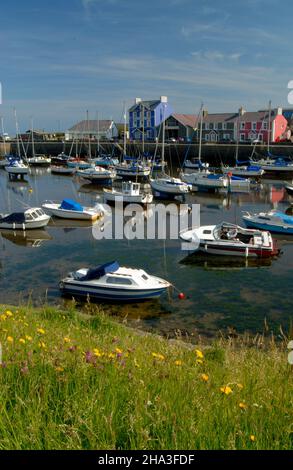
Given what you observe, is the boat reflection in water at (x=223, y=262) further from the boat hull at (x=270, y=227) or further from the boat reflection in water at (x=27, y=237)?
the boat reflection in water at (x=27, y=237)

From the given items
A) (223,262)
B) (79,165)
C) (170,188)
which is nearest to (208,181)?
(170,188)

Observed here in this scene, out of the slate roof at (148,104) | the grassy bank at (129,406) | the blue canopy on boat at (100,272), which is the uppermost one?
the slate roof at (148,104)

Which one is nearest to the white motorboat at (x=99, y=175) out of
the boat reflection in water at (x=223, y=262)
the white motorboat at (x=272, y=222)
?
the white motorboat at (x=272, y=222)

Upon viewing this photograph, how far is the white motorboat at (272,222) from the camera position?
30750mm

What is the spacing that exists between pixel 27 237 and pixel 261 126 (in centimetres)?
7600

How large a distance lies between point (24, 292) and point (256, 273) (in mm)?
12145

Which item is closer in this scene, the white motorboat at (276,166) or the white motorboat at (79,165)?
the white motorboat at (276,166)

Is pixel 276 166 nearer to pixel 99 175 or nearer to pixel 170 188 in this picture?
pixel 99 175

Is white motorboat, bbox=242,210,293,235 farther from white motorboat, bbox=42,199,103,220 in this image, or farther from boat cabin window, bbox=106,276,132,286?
boat cabin window, bbox=106,276,132,286

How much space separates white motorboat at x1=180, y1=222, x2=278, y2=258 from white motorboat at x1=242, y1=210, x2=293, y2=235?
468cm

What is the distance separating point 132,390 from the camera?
13.5 feet

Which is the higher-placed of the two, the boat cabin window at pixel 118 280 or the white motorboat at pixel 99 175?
the white motorboat at pixel 99 175

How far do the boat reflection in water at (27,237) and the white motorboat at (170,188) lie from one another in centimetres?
1925
